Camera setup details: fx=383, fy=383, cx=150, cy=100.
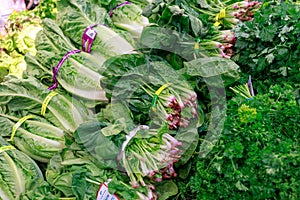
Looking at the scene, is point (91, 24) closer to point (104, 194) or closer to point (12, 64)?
point (104, 194)

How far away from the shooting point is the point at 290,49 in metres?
2.42

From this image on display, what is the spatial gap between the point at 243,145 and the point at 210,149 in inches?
7.4

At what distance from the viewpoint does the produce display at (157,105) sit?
1902mm

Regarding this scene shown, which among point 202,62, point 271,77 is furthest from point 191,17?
point 271,77

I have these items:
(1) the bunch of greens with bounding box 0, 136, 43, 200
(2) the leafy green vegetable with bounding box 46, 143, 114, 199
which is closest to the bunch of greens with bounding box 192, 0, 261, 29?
(2) the leafy green vegetable with bounding box 46, 143, 114, 199

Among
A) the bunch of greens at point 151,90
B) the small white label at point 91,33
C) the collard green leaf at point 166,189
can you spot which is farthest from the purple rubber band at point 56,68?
the collard green leaf at point 166,189

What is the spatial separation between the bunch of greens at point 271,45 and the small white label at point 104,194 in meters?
1.18

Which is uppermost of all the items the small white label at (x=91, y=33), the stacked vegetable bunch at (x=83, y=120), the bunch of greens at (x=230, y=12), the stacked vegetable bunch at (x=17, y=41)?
the small white label at (x=91, y=33)

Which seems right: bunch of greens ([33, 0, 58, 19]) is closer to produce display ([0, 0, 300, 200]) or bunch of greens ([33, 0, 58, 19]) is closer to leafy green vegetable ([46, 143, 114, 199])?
produce display ([0, 0, 300, 200])

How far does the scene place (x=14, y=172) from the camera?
2.30m

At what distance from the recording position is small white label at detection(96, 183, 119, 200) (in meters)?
2.02

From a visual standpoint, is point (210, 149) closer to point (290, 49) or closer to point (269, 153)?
point (269, 153)

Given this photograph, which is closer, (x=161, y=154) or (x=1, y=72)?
(x=161, y=154)

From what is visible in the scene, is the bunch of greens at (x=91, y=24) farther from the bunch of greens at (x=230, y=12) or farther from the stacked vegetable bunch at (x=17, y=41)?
the stacked vegetable bunch at (x=17, y=41)
